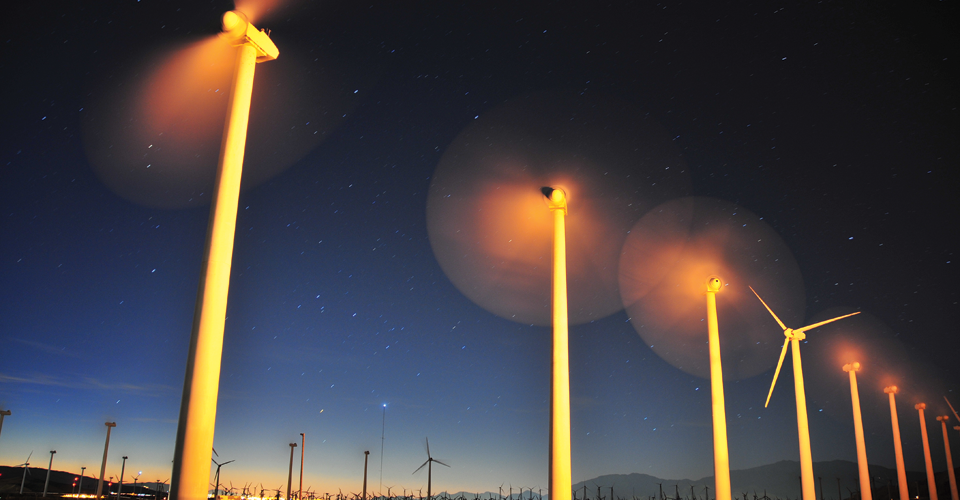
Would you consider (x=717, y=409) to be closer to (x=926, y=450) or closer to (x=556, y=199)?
(x=556, y=199)

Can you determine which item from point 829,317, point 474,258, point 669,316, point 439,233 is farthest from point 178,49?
point 829,317

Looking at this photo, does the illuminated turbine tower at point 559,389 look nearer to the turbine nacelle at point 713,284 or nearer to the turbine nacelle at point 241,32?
the turbine nacelle at point 241,32

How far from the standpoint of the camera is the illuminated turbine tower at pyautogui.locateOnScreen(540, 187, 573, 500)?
2191 centimetres

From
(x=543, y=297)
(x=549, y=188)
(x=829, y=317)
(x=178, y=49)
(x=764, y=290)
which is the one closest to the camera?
(x=178, y=49)

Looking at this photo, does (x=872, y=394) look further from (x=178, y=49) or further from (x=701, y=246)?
(x=178, y=49)

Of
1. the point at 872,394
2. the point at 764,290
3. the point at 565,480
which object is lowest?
the point at 565,480

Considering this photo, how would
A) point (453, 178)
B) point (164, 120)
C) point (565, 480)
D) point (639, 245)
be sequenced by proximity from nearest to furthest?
1. point (164, 120)
2. point (565, 480)
3. point (453, 178)
4. point (639, 245)

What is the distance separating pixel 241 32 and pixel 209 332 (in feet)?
25.6

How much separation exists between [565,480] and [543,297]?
22480 millimetres

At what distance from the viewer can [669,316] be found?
44.9 meters

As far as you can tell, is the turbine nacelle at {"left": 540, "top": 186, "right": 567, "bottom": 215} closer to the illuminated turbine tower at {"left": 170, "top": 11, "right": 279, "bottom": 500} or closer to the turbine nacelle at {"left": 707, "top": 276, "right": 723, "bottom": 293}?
the illuminated turbine tower at {"left": 170, "top": 11, "right": 279, "bottom": 500}

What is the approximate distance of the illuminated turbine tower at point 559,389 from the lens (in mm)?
21906

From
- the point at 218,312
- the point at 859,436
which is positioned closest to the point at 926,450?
the point at 859,436

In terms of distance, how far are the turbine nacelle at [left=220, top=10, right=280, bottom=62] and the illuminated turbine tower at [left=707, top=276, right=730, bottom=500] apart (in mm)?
32780
